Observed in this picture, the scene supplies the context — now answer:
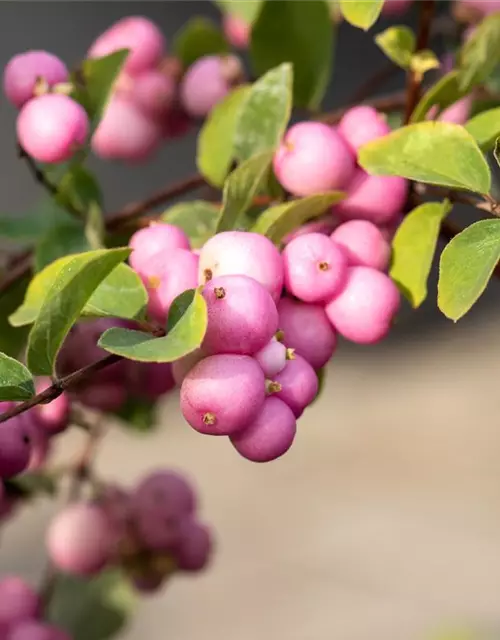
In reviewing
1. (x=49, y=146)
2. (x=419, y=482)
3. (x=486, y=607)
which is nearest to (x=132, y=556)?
(x=49, y=146)

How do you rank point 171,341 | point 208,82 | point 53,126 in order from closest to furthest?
point 171,341, point 53,126, point 208,82

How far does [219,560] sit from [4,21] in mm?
926

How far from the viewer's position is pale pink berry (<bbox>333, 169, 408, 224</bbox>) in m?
0.32

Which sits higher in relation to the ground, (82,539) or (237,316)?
(237,316)

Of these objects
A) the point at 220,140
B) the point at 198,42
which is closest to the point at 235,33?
the point at 198,42

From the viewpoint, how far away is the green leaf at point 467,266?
0.24m

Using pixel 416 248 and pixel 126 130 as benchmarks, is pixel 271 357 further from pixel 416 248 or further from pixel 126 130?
pixel 126 130

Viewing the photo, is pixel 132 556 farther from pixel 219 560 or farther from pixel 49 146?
pixel 219 560

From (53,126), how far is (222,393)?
138 millimetres

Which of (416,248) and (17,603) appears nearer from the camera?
(416,248)

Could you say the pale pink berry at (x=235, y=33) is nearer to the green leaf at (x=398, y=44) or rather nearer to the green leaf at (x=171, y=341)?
the green leaf at (x=398, y=44)

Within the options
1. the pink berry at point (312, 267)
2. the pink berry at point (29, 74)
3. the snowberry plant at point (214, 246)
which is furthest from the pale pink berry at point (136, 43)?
the pink berry at point (312, 267)

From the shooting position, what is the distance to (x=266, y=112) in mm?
337

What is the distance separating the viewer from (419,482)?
1.56 metres
